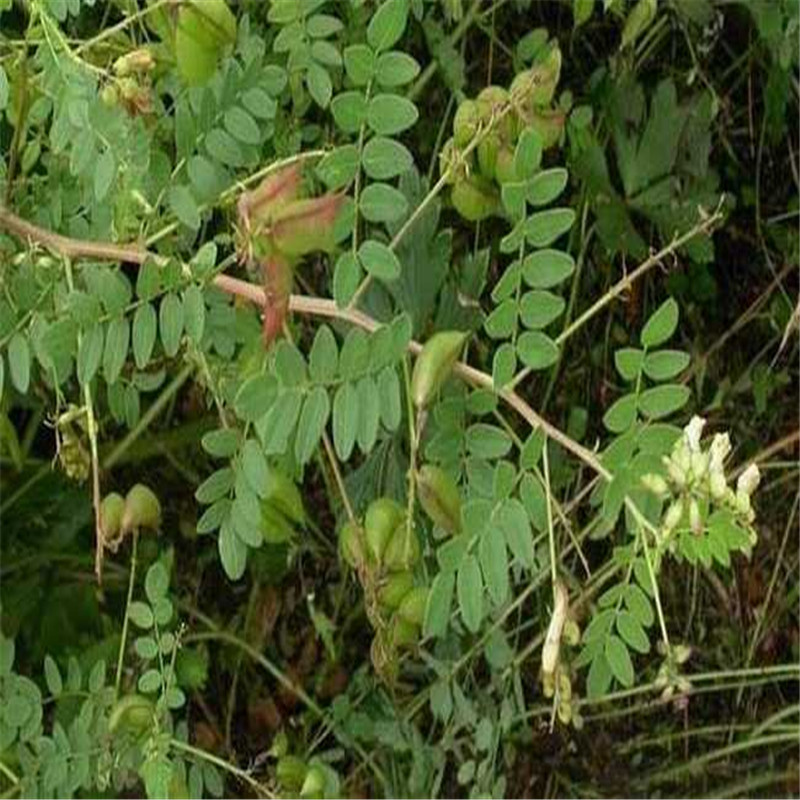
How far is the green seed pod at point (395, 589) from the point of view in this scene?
0.96 m

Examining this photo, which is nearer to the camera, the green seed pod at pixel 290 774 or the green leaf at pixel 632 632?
the green leaf at pixel 632 632

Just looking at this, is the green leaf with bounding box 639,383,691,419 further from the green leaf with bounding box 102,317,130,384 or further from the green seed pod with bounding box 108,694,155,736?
the green seed pod with bounding box 108,694,155,736

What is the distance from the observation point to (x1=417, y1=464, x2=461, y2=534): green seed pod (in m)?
0.90

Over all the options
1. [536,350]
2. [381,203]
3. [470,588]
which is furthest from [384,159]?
[470,588]

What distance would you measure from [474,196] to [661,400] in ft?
0.52

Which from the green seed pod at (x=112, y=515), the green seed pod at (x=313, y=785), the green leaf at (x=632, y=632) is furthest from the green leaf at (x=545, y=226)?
the green seed pod at (x=313, y=785)

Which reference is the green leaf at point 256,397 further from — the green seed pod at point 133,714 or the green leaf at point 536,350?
the green seed pod at point 133,714

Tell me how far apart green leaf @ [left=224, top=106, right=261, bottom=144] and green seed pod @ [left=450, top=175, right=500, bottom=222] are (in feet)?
0.37

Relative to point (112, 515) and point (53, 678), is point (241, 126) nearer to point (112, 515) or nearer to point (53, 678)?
point (112, 515)

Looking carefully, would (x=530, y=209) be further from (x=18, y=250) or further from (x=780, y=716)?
(x=780, y=716)

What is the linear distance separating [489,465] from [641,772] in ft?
2.34

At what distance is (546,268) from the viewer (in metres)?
0.91

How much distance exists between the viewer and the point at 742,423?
1.56 meters

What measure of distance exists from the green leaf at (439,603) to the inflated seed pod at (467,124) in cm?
23
